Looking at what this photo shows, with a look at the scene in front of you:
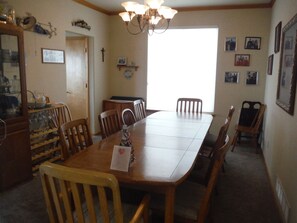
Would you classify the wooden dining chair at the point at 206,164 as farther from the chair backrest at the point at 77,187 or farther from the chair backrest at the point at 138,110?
the chair backrest at the point at 138,110

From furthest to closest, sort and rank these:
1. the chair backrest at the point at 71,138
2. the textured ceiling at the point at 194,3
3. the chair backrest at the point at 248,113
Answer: the chair backrest at the point at 248,113 < the textured ceiling at the point at 194,3 < the chair backrest at the point at 71,138

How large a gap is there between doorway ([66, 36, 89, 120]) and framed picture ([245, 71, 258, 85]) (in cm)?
316

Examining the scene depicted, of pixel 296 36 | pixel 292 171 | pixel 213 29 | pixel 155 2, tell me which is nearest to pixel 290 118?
pixel 292 171

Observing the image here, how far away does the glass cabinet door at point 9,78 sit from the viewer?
268 centimetres

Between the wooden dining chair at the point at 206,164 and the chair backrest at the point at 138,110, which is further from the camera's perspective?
the chair backrest at the point at 138,110

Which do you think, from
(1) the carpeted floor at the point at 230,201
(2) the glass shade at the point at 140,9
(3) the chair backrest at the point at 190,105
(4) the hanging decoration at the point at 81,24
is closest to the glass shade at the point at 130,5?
(2) the glass shade at the point at 140,9

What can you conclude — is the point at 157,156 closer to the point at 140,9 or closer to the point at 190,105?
the point at 140,9

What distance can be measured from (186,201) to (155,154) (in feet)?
1.35

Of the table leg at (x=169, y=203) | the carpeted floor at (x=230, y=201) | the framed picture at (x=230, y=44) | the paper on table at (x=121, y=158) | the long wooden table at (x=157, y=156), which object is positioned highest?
the framed picture at (x=230, y=44)

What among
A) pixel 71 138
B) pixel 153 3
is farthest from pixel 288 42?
pixel 71 138

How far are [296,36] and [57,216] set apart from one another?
2332 millimetres

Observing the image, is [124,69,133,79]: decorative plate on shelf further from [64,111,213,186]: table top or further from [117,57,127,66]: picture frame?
[64,111,213,186]: table top

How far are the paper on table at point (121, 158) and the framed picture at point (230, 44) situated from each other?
384 centimetres

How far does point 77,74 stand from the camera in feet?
16.8
